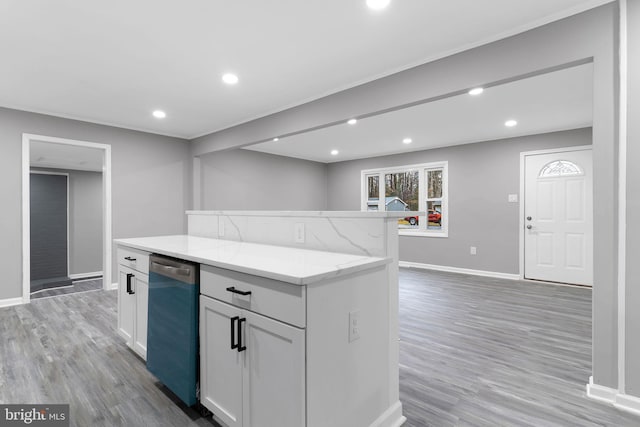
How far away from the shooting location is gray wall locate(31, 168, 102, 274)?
23.1 feet

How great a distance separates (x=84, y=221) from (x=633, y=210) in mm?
8691

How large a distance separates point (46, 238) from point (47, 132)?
3748 mm

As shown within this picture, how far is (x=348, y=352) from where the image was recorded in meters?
1.44

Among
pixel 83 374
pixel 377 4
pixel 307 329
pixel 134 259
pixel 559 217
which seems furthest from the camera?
pixel 559 217

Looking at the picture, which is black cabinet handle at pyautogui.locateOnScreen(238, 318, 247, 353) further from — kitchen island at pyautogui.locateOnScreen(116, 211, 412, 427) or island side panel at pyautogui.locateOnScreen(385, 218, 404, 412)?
island side panel at pyautogui.locateOnScreen(385, 218, 404, 412)

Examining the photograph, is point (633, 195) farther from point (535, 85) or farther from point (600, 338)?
point (535, 85)

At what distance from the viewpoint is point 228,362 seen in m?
1.56

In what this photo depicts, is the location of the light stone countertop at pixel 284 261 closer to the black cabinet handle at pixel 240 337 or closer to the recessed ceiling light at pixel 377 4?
the black cabinet handle at pixel 240 337

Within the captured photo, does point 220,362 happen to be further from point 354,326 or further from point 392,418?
point 392,418

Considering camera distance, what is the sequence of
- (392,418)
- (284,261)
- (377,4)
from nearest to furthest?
(284,261)
(392,418)
(377,4)

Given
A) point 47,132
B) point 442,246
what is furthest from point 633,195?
point 47,132

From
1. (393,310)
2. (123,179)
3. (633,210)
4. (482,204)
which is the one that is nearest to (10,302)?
(123,179)

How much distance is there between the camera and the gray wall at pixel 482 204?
538 centimetres

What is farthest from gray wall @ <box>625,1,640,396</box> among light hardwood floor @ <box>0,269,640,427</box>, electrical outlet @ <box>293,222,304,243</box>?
electrical outlet @ <box>293,222,304,243</box>
